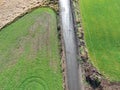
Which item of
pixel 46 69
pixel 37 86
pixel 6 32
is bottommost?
pixel 37 86

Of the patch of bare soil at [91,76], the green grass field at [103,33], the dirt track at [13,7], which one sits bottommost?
the patch of bare soil at [91,76]

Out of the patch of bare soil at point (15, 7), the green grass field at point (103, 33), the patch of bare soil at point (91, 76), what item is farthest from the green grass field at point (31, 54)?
the green grass field at point (103, 33)

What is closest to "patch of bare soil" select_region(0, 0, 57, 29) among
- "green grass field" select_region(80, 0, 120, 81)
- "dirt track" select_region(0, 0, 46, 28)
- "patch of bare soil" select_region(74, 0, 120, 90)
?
"dirt track" select_region(0, 0, 46, 28)

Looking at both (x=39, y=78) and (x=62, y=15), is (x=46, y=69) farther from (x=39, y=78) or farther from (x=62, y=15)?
(x=62, y=15)

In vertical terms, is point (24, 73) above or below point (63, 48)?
below

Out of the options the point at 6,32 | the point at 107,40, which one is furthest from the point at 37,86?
the point at 107,40

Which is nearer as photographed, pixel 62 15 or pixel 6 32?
pixel 6 32

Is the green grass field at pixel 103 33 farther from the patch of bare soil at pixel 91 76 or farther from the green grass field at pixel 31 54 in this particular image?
the green grass field at pixel 31 54
